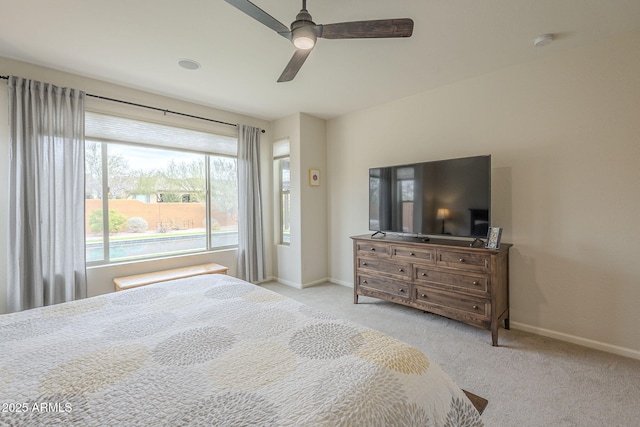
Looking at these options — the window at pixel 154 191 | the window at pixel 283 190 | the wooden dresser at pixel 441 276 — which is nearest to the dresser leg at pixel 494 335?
the wooden dresser at pixel 441 276

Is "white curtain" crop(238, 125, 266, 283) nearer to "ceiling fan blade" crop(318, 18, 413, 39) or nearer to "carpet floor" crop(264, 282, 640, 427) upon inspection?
"carpet floor" crop(264, 282, 640, 427)

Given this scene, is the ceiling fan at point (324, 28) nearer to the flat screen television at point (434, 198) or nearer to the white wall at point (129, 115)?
the flat screen television at point (434, 198)

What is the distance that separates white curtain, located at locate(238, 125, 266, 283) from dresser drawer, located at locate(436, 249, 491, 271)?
269cm

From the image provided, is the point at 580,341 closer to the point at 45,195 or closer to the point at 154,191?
the point at 154,191

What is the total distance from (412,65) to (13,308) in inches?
176

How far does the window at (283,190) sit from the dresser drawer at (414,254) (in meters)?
1.98

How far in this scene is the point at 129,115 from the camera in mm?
3316

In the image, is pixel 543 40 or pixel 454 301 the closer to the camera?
pixel 543 40

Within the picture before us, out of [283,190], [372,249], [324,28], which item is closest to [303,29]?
[324,28]

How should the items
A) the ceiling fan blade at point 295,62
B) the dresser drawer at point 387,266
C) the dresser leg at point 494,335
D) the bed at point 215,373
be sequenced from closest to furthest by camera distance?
the bed at point 215,373, the ceiling fan blade at point 295,62, the dresser leg at point 494,335, the dresser drawer at point 387,266

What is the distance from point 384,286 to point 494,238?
130 centimetres

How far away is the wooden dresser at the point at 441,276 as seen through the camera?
8.38 ft

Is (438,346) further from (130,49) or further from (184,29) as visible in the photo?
(130,49)

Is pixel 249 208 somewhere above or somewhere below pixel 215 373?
above
